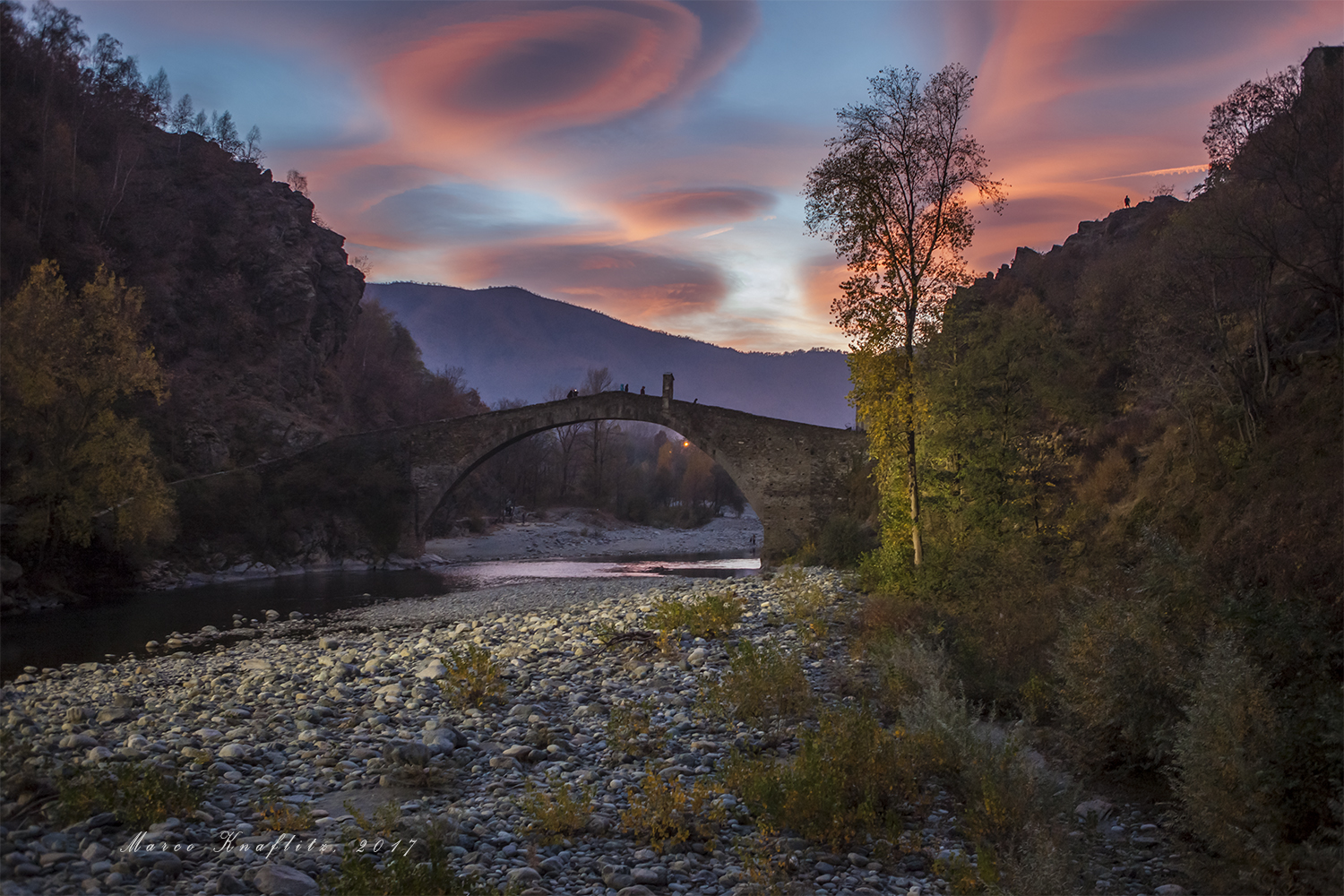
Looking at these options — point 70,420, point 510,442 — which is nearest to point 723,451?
point 510,442

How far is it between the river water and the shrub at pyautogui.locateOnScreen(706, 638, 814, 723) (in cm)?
1203

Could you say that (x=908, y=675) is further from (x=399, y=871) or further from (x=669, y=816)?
(x=399, y=871)

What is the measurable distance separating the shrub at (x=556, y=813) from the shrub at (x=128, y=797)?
2422 mm

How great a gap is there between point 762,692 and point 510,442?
3172 centimetres

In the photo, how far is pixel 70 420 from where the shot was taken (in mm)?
23219

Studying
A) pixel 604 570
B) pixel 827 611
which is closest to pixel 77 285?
pixel 604 570

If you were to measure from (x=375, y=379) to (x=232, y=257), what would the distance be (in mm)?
11081

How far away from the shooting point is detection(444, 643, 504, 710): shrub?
9602mm

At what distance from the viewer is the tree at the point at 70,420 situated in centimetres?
2222

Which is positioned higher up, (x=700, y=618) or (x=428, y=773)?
(x=700, y=618)

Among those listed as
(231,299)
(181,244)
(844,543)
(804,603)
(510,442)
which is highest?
(181,244)

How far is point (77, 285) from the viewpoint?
3494cm

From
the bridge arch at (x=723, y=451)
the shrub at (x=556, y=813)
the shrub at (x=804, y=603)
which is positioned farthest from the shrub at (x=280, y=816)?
the bridge arch at (x=723, y=451)

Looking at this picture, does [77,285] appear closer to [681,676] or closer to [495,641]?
[495,641]
